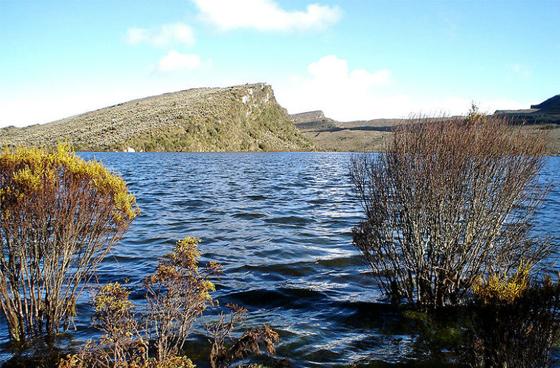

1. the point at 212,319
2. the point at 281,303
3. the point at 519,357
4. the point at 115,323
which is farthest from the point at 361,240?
the point at 115,323

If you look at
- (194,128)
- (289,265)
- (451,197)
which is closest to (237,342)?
(451,197)

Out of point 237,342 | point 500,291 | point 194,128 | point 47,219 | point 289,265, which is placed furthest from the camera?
point 194,128

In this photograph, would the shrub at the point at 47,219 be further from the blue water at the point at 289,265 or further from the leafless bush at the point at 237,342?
the leafless bush at the point at 237,342

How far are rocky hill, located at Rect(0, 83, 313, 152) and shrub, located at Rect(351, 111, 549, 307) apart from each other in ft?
302

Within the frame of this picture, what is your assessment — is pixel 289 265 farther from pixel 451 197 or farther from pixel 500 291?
pixel 500 291

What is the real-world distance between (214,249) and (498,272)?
9123mm

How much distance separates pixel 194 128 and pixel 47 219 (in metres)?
120

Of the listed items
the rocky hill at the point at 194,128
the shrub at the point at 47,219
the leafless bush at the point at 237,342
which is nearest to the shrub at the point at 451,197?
the leafless bush at the point at 237,342

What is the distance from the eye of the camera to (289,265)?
486 inches

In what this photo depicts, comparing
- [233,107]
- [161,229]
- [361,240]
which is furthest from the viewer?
[233,107]

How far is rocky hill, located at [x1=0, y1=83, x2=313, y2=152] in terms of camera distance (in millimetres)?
108625

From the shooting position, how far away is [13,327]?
21.1ft

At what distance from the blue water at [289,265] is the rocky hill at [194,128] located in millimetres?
77913

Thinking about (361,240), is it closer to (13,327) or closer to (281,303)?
(281,303)
